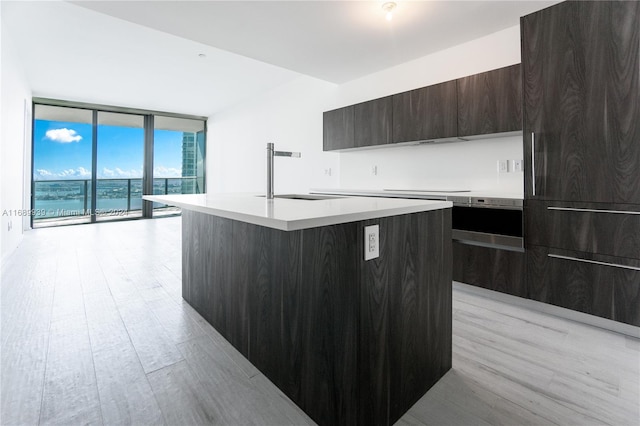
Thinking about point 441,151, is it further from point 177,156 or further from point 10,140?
point 177,156

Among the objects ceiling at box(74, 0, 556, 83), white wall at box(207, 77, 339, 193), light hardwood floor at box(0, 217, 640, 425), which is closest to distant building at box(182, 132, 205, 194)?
white wall at box(207, 77, 339, 193)

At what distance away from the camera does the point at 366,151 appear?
14.4 feet

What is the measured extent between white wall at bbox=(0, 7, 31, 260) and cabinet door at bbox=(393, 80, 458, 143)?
4.39 meters

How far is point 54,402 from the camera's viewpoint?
4.66ft

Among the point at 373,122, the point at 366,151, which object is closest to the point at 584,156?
the point at 373,122

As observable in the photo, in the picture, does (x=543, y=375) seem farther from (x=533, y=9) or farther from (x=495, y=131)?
(x=533, y=9)

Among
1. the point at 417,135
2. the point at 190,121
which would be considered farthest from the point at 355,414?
the point at 190,121

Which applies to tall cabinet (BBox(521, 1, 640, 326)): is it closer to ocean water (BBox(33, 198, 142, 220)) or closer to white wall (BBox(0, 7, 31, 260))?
white wall (BBox(0, 7, 31, 260))

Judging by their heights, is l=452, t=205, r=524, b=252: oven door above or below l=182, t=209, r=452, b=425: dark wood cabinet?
above

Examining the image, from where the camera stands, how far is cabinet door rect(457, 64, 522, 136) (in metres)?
2.64

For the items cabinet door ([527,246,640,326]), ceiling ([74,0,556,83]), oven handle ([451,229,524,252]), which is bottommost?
cabinet door ([527,246,640,326])

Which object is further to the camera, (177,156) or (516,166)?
(177,156)

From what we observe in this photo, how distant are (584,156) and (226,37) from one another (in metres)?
3.10

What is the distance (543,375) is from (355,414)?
1.09 metres
